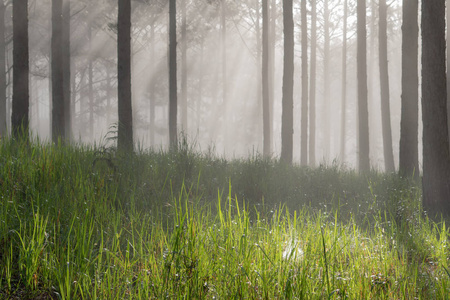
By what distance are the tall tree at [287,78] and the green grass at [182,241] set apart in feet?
22.5

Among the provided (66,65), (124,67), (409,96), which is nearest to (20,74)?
(124,67)

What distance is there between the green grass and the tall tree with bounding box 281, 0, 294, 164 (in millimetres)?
6860

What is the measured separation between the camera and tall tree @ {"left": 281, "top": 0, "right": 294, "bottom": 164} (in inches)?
579

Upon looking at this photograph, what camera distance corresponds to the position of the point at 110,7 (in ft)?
75.4

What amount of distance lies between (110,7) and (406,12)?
17.7m

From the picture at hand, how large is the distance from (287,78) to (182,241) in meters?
12.7

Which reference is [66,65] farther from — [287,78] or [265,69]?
[287,78]

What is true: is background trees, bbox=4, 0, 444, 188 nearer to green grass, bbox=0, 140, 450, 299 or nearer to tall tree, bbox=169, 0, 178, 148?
tall tree, bbox=169, 0, 178, 148

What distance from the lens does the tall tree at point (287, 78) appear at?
14.7 m

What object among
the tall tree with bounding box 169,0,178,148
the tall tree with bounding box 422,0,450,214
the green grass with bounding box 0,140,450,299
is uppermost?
the tall tree with bounding box 169,0,178,148

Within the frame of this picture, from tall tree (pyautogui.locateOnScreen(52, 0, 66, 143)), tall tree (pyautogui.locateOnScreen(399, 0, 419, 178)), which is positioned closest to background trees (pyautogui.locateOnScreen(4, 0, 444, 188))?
tall tree (pyautogui.locateOnScreen(52, 0, 66, 143))

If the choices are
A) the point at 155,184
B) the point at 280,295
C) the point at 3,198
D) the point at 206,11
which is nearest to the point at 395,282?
the point at 280,295

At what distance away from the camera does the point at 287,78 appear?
15.0 meters

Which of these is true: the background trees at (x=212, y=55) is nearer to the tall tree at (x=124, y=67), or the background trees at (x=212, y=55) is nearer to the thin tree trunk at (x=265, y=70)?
the thin tree trunk at (x=265, y=70)
